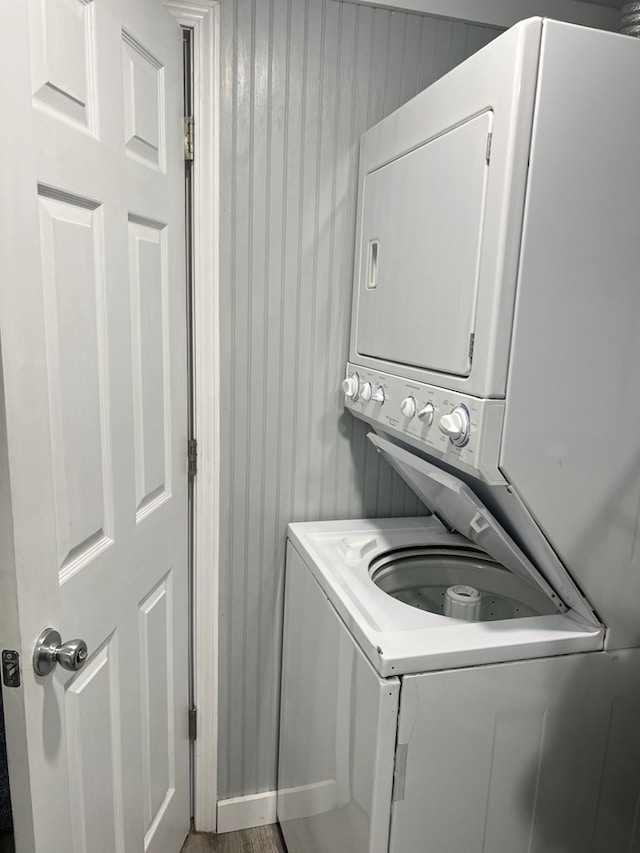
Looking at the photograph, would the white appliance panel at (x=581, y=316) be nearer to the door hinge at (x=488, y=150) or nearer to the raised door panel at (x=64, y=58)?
the door hinge at (x=488, y=150)

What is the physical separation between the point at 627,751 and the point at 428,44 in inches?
83.8

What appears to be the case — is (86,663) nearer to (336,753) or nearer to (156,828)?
(336,753)

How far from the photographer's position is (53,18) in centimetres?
112

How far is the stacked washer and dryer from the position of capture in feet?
3.95

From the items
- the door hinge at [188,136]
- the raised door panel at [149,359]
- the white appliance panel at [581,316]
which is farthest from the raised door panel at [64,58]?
the white appliance panel at [581,316]

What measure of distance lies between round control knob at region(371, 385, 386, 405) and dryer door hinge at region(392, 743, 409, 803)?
858 millimetres

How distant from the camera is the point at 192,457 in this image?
2.01 m

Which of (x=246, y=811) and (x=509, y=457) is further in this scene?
(x=246, y=811)

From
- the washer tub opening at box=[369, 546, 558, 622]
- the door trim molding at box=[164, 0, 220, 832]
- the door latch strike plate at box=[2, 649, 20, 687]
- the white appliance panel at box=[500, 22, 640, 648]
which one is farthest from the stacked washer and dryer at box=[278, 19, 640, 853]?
the door latch strike plate at box=[2, 649, 20, 687]

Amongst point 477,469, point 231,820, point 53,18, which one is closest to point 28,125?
point 53,18

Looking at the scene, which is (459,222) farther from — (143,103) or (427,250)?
(143,103)

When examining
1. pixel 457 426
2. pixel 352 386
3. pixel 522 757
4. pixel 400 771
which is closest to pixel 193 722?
pixel 400 771

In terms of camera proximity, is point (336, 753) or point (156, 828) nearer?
point (336, 753)

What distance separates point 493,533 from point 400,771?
60 centimetres
